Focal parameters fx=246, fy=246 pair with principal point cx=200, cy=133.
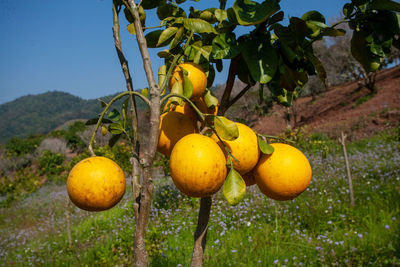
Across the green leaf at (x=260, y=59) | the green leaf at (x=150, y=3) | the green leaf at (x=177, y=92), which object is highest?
the green leaf at (x=150, y=3)

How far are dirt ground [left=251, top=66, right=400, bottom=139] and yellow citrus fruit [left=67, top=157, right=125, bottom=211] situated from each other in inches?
494

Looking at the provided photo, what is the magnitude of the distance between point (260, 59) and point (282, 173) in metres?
0.38

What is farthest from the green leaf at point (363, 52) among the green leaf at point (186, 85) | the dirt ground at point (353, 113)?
the dirt ground at point (353, 113)

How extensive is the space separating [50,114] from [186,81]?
157 m

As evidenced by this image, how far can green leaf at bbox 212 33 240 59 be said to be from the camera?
2.49ft

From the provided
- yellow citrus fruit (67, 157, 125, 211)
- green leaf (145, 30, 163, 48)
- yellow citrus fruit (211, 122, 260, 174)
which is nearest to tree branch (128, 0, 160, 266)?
yellow citrus fruit (67, 157, 125, 211)

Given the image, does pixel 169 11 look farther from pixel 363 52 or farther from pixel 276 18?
pixel 363 52

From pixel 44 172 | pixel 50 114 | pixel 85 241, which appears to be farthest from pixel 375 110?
pixel 50 114

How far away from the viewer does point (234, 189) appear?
0.71 meters

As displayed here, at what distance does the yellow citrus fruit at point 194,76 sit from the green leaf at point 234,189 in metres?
0.31

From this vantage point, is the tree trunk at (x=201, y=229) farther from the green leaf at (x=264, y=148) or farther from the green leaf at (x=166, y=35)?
the green leaf at (x=166, y=35)

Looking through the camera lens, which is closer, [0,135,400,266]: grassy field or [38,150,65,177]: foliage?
[0,135,400,266]: grassy field

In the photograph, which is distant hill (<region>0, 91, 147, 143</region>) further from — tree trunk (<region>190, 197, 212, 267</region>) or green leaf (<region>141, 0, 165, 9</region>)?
tree trunk (<region>190, 197, 212, 267</region>)

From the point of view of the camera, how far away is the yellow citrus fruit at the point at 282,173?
2.73ft
